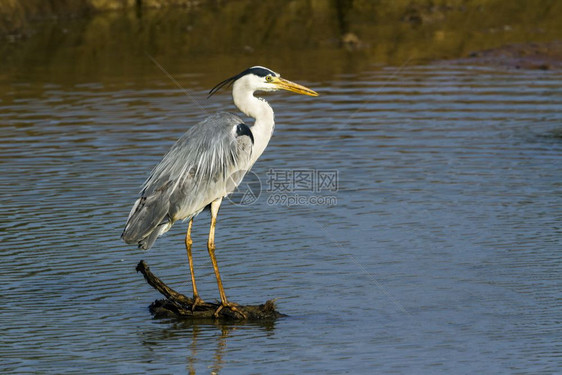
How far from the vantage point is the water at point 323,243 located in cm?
802

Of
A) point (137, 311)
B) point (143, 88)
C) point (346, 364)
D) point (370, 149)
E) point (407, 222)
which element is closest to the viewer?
point (346, 364)

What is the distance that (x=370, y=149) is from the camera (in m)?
14.7

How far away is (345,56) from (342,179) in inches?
388

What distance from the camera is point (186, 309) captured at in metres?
8.99

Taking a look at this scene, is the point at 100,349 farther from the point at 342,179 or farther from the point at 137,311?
the point at 342,179

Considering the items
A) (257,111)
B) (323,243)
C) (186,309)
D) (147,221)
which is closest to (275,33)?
(323,243)

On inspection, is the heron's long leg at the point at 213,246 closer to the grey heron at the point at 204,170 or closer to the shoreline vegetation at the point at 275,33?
the grey heron at the point at 204,170

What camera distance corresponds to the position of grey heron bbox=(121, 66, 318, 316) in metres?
8.98

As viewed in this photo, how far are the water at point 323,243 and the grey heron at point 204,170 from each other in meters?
0.73

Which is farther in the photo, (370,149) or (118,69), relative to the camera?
(118,69)

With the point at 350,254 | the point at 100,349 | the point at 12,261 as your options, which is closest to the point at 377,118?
the point at 350,254

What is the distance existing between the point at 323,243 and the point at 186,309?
7.39ft

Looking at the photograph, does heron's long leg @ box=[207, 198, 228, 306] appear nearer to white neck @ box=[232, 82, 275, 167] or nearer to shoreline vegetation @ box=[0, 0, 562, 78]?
white neck @ box=[232, 82, 275, 167]

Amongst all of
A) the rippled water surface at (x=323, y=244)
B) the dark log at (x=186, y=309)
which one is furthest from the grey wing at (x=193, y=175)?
the rippled water surface at (x=323, y=244)
